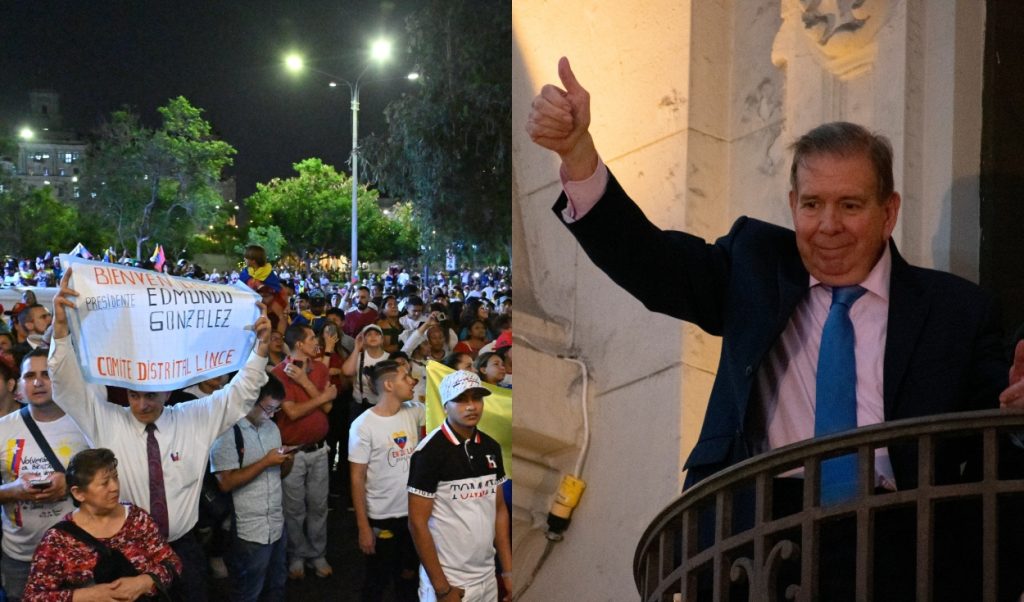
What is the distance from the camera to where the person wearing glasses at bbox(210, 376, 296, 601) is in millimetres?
6059

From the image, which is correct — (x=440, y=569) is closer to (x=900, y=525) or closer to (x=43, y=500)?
(x=43, y=500)

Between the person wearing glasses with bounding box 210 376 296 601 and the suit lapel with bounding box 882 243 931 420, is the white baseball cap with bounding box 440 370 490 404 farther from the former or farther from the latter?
the suit lapel with bounding box 882 243 931 420

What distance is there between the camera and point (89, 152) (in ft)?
183

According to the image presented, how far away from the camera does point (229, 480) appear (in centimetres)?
605

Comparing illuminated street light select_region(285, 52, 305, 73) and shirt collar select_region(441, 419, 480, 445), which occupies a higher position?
illuminated street light select_region(285, 52, 305, 73)

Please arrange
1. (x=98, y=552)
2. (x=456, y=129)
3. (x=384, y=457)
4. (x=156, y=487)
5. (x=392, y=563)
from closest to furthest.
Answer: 1. (x=98, y=552)
2. (x=156, y=487)
3. (x=392, y=563)
4. (x=384, y=457)
5. (x=456, y=129)

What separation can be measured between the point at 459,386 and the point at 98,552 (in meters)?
2.02

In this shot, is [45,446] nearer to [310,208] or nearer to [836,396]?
[836,396]

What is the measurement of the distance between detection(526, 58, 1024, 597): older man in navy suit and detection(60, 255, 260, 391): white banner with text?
3.84 m

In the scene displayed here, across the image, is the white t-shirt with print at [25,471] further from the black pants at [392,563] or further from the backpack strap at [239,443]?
the black pants at [392,563]

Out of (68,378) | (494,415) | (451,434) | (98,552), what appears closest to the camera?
(98,552)

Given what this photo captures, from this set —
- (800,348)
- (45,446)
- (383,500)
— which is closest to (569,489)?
(383,500)

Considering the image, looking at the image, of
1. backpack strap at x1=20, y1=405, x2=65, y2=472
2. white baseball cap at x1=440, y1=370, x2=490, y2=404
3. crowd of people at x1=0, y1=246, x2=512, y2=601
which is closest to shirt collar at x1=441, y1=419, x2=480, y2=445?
crowd of people at x1=0, y1=246, x2=512, y2=601

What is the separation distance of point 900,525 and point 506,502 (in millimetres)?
4015
